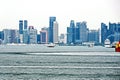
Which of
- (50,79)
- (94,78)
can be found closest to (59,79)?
(50,79)

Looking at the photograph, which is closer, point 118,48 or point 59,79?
point 59,79

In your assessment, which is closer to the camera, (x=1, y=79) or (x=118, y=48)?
(x=1, y=79)

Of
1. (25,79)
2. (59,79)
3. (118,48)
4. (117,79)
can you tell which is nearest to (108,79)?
(117,79)

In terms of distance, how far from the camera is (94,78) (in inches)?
2238

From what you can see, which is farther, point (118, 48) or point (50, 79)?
point (118, 48)

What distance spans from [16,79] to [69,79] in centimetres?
643

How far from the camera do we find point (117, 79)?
179ft

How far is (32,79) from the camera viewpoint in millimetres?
55031

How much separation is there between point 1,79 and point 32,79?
3.71 meters

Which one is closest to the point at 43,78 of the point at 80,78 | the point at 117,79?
the point at 80,78

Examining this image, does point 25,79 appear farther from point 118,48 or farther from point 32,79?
point 118,48

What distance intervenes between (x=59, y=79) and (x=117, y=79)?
6996 mm

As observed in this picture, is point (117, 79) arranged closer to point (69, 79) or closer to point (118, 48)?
point (69, 79)

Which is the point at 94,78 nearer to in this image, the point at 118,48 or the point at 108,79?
the point at 108,79
